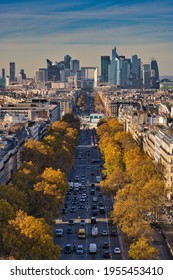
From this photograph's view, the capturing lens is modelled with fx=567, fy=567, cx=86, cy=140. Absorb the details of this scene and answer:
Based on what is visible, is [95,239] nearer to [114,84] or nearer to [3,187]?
[3,187]

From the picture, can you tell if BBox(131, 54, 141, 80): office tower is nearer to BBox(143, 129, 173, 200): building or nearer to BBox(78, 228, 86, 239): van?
BBox(143, 129, 173, 200): building

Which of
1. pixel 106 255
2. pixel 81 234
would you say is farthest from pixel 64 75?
pixel 106 255

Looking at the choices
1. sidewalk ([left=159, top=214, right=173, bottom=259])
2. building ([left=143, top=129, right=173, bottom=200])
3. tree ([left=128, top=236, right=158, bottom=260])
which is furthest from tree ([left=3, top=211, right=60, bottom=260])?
building ([left=143, top=129, right=173, bottom=200])

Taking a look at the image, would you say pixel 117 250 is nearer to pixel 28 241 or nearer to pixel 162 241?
pixel 162 241

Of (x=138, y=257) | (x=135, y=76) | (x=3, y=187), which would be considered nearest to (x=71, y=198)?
(x=3, y=187)

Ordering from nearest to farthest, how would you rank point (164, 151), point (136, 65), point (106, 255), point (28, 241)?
point (28, 241) < point (106, 255) < point (164, 151) < point (136, 65)

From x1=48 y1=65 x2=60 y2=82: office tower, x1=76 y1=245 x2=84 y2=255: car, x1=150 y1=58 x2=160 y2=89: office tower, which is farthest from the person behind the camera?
x1=48 y1=65 x2=60 y2=82: office tower
